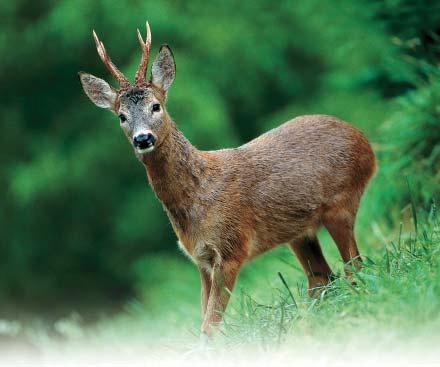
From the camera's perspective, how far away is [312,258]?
25.0 feet

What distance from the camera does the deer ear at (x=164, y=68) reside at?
23.4ft

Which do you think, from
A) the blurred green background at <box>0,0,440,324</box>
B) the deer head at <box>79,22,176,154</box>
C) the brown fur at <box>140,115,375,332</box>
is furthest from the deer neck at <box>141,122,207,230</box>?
the blurred green background at <box>0,0,440,324</box>

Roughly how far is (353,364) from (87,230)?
41.9 feet

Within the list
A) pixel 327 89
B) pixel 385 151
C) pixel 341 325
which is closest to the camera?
pixel 341 325

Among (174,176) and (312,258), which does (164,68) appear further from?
(312,258)

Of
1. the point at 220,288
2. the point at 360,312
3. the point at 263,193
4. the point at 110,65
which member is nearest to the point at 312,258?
the point at 263,193

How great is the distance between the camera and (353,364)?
16.2 feet

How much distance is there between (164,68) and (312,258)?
173cm

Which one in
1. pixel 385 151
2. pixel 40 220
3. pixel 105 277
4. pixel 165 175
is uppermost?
pixel 165 175

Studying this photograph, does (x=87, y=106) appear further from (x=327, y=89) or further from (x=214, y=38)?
(x=327, y=89)

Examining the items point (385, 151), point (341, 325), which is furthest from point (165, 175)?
point (385, 151)

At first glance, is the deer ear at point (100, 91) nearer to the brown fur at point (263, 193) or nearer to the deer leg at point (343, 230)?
the brown fur at point (263, 193)

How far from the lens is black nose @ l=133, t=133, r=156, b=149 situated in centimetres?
656

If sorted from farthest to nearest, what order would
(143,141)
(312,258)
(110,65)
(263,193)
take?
(312,258) < (263,193) < (110,65) < (143,141)
